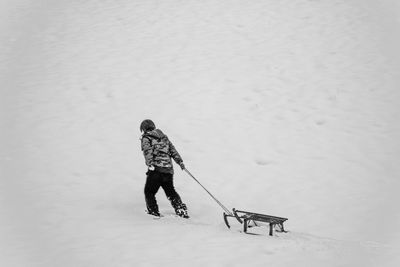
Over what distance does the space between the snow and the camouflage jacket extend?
3.20 ft

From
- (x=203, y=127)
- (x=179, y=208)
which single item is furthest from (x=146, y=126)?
(x=203, y=127)

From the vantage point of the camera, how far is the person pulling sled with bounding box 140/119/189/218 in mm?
8016

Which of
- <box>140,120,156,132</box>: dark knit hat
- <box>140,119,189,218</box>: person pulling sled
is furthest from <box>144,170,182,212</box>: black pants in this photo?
<box>140,120,156,132</box>: dark knit hat

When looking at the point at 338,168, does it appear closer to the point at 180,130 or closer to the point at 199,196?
the point at 199,196

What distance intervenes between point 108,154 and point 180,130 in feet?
6.72

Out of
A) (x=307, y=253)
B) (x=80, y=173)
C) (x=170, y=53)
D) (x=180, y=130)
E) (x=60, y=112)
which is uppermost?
(x=170, y=53)

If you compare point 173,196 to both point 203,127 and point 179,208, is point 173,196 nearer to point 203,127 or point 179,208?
point 179,208

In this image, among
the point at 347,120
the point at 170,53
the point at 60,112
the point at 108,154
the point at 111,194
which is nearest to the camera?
the point at 111,194

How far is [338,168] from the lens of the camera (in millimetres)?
10336

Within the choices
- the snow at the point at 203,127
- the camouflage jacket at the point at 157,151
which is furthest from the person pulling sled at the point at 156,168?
the snow at the point at 203,127

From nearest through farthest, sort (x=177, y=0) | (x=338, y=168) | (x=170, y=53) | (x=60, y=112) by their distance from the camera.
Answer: (x=338, y=168)
(x=60, y=112)
(x=170, y=53)
(x=177, y=0)

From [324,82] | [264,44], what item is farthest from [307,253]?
[264,44]

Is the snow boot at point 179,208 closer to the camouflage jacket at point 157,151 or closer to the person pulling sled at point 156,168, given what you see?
the person pulling sled at point 156,168

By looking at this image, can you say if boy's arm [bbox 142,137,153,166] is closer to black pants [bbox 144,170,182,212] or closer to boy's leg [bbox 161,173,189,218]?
black pants [bbox 144,170,182,212]
